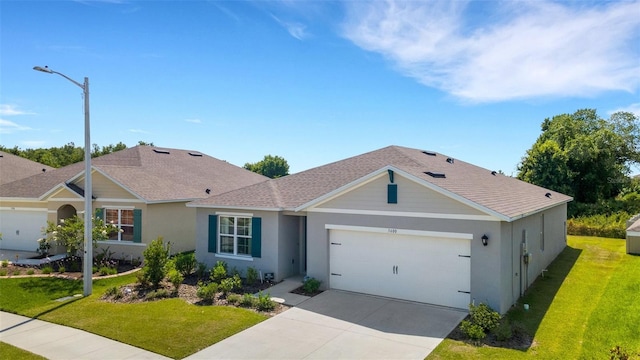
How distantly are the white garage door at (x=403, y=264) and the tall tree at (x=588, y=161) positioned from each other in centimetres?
2913

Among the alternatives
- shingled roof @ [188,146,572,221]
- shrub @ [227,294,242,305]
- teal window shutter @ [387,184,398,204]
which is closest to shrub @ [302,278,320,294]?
shrub @ [227,294,242,305]

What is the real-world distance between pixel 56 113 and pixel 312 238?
53.4ft

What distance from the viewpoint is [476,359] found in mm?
8477

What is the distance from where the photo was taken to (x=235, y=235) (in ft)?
53.4

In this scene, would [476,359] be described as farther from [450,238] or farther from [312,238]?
[312,238]

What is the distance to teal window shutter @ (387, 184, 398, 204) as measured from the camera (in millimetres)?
12656

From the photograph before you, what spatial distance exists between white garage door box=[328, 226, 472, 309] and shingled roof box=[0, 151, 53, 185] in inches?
988

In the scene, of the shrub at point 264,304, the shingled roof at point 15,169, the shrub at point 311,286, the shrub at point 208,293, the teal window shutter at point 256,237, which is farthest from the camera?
the shingled roof at point 15,169

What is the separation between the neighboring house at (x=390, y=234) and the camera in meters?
11.4

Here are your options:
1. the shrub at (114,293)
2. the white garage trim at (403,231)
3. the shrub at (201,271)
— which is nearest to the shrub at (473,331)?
the white garage trim at (403,231)

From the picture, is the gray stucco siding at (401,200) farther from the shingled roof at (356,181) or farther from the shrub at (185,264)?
the shrub at (185,264)

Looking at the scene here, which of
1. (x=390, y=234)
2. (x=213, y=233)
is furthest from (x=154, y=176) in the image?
(x=390, y=234)

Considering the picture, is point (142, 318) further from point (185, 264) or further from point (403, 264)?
point (403, 264)

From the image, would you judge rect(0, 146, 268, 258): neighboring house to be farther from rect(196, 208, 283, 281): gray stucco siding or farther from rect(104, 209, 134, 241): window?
rect(196, 208, 283, 281): gray stucco siding
